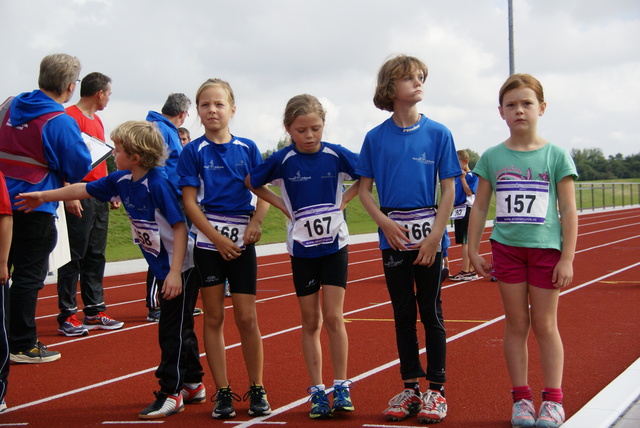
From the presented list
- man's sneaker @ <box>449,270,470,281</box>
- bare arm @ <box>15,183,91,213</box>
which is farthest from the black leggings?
man's sneaker @ <box>449,270,470,281</box>

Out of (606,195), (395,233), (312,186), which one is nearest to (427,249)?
(395,233)

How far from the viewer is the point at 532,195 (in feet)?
12.8

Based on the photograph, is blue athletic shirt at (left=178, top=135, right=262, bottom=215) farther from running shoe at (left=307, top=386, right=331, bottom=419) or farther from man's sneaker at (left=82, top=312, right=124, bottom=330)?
man's sneaker at (left=82, top=312, right=124, bottom=330)

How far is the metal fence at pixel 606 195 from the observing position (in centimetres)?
4046

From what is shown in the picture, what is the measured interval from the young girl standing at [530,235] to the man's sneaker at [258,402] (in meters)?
1.28

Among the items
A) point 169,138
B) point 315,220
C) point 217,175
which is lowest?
point 315,220

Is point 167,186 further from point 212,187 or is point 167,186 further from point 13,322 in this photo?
point 13,322

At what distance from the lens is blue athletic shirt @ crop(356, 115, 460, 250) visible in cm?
409

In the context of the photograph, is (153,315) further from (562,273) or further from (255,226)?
(562,273)

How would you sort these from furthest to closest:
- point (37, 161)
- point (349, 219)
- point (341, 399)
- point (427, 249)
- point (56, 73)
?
point (349, 219) < point (56, 73) < point (37, 161) < point (341, 399) < point (427, 249)

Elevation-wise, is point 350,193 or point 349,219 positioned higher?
point 350,193

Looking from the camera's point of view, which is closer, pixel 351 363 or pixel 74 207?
pixel 351 363

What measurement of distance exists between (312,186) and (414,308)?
2.78 ft

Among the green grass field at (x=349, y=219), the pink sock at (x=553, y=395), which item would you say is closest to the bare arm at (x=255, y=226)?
the pink sock at (x=553, y=395)
